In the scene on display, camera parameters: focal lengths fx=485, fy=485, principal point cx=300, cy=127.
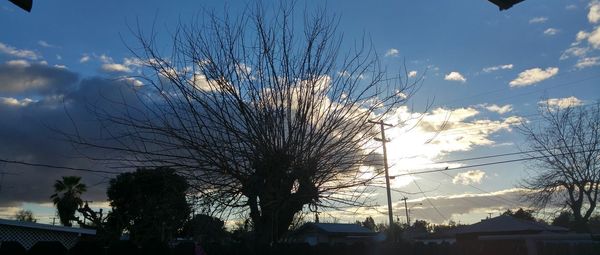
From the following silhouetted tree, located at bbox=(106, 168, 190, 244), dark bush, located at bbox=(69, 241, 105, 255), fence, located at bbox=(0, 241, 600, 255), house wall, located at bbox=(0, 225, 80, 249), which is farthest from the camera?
house wall, located at bbox=(0, 225, 80, 249)

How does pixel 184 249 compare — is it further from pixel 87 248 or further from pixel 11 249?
pixel 11 249

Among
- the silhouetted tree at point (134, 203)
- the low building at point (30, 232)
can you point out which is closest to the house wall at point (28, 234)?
the low building at point (30, 232)

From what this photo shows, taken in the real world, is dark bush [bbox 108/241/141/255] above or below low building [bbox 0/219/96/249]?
below

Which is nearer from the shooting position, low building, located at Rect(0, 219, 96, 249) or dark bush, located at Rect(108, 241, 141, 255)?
dark bush, located at Rect(108, 241, 141, 255)

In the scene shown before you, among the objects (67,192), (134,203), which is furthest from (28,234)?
(67,192)

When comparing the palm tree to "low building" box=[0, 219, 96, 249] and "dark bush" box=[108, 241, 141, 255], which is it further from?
"dark bush" box=[108, 241, 141, 255]

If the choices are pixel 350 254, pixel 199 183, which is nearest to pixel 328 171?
pixel 199 183

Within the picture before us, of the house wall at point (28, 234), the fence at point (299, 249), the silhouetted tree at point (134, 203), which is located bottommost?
the fence at point (299, 249)

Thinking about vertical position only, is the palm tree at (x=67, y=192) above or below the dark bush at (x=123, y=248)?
above

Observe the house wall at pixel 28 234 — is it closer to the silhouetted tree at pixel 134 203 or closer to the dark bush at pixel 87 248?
the silhouetted tree at pixel 134 203

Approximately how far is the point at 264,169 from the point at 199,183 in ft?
2.70

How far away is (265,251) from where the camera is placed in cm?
618

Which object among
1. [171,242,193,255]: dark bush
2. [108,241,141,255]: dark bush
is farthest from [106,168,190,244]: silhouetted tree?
[108,241,141,255]: dark bush

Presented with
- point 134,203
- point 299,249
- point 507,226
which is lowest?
point 299,249
